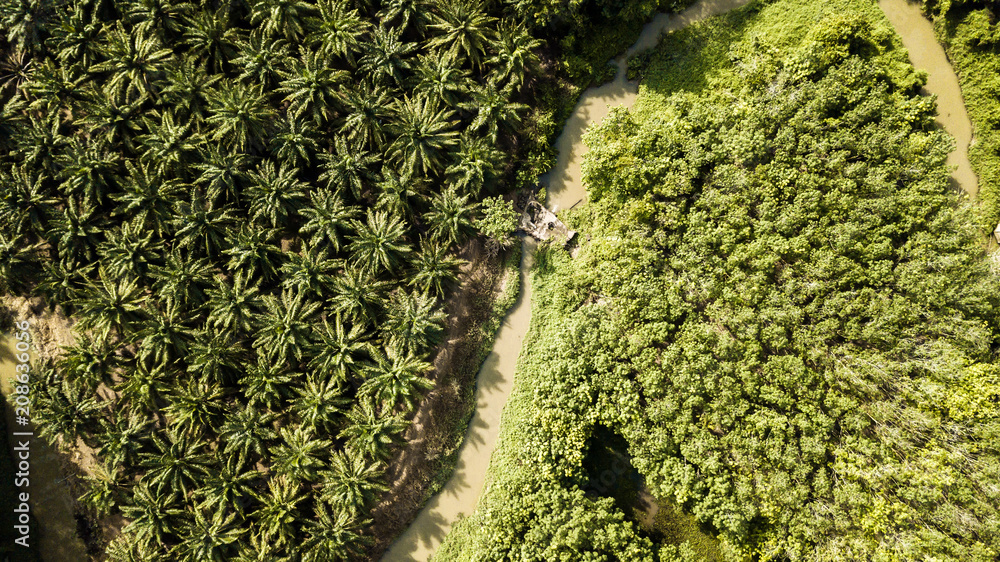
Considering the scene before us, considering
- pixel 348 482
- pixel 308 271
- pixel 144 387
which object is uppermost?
pixel 308 271

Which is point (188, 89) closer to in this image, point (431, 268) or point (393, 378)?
point (431, 268)

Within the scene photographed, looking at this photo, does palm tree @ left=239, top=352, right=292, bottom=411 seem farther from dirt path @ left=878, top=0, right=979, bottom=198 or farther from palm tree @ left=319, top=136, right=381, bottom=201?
dirt path @ left=878, top=0, right=979, bottom=198

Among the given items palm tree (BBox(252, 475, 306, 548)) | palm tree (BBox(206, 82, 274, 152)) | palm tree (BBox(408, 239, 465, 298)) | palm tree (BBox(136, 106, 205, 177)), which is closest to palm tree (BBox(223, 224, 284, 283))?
palm tree (BBox(206, 82, 274, 152))

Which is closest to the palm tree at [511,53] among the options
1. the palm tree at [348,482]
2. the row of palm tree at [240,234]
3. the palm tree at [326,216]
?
the row of palm tree at [240,234]

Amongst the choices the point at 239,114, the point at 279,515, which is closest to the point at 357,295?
the point at 239,114

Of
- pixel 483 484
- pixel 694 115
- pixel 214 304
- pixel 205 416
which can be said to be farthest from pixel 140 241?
pixel 694 115

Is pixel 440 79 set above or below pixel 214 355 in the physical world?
above

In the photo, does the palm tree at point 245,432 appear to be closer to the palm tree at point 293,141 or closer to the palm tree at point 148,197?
the palm tree at point 148,197
